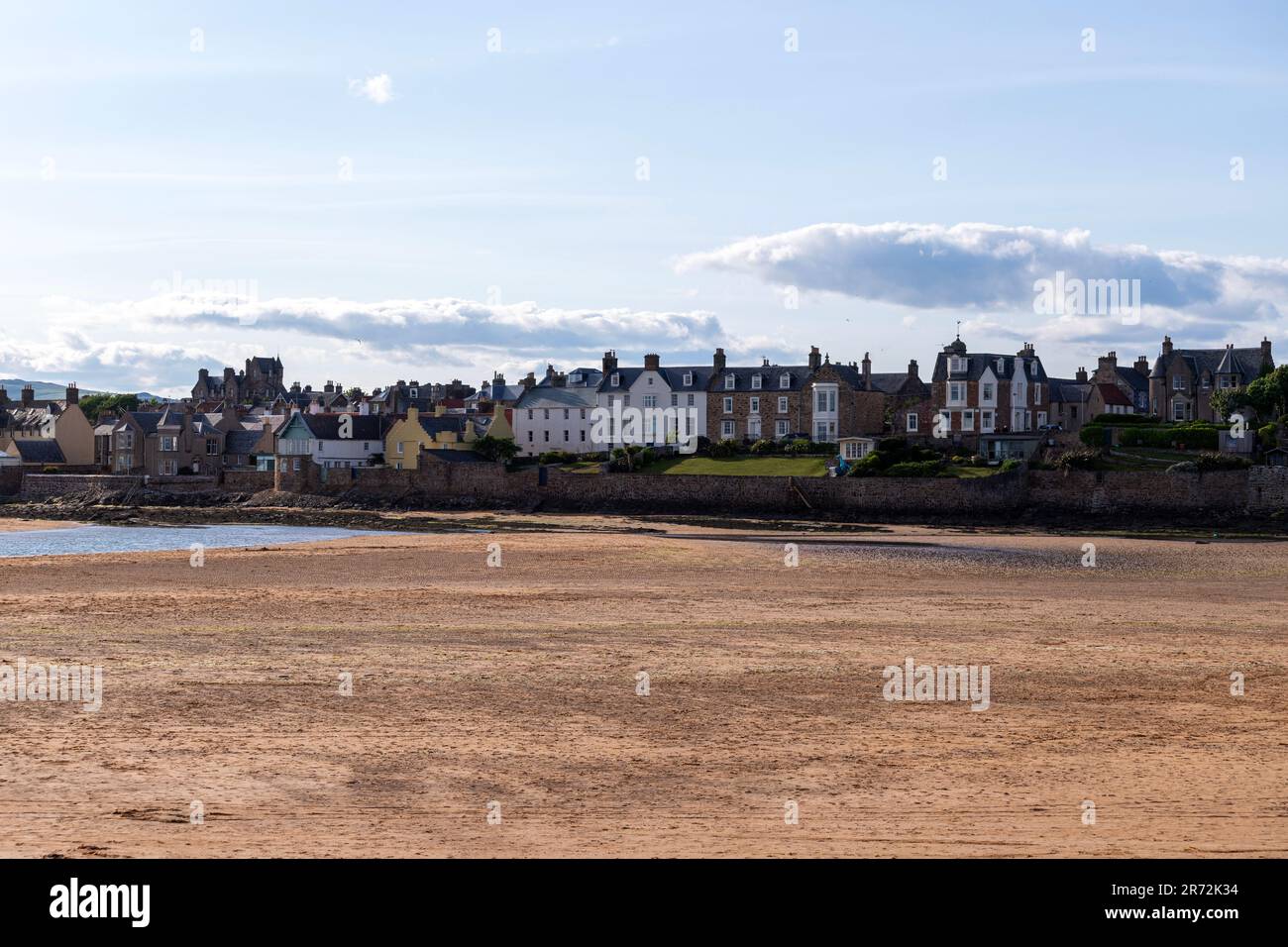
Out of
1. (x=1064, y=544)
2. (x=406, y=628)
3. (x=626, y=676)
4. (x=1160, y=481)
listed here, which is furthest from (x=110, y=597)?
(x=1160, y=481)

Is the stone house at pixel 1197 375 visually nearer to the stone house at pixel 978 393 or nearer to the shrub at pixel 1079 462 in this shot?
the stone house at pixel 978 393

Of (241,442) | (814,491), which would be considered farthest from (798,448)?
(241,442)

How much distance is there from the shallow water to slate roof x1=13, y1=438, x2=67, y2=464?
32.8m

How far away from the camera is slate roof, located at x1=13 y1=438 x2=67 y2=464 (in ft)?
270

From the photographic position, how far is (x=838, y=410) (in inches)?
2803

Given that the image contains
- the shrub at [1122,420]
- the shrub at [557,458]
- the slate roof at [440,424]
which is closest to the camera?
the shrub at [1122,420]

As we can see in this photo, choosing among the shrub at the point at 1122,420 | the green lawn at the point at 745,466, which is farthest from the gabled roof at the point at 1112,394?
the green lawn at the point at 745,466

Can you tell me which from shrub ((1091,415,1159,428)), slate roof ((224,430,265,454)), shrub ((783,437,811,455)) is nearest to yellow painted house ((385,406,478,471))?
slate roof ((224,430,265,454))

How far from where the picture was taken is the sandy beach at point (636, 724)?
31.6 feet

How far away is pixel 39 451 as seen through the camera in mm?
83375

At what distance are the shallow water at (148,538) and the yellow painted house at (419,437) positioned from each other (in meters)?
20.1

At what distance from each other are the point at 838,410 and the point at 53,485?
1760 inches

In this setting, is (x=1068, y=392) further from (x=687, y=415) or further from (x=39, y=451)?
(x=39, y=451)

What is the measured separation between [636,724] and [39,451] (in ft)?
263
